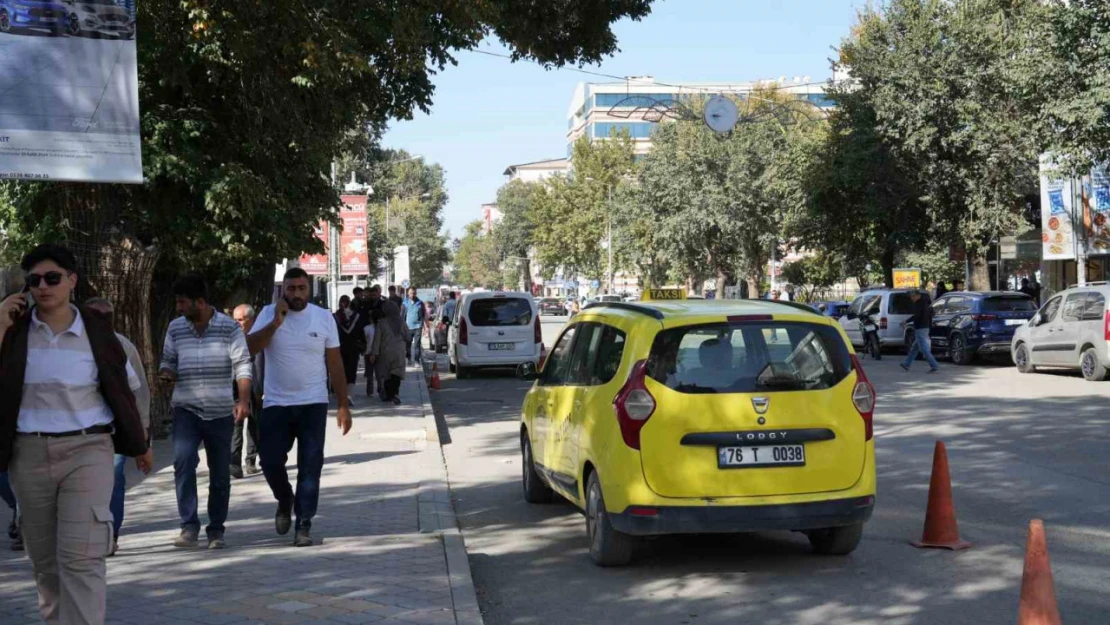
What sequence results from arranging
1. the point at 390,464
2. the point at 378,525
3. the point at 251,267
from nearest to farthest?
the point at 378,525 < the point at 390,464 < the point at 251,267

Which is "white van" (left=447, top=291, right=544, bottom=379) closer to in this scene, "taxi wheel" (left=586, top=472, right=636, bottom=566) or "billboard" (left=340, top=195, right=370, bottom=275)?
"billboard" (left=340, top=195, right=370, bottom=275)

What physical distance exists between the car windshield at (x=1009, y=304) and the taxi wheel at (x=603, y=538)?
70.6 feet

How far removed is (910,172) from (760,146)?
19766 millimetres

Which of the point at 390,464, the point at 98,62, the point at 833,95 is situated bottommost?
the point at 390,464

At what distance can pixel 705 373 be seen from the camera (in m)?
7.69

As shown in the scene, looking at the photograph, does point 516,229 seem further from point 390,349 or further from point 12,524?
point 12,524

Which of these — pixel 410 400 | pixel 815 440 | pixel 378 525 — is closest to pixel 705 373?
pixel 815 440

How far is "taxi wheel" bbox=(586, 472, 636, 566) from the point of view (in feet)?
25.3

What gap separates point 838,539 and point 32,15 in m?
8.01

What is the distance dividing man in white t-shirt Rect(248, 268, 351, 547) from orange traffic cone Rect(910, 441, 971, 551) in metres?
3.77

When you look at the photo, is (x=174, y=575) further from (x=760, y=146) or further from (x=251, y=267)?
(x=760, y=146)

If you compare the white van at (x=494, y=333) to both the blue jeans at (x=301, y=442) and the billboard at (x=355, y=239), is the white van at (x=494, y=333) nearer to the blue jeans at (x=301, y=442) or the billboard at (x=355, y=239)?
the billboard at (x=355, y=239)

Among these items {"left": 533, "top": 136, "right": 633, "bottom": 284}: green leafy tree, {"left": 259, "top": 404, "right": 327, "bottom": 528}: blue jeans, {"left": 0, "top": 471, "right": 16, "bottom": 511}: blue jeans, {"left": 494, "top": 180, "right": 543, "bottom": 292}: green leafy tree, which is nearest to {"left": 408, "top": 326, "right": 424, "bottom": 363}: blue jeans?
{"left": 0, "top": 471, "right": 16, "bottom": 511}: blue jeans

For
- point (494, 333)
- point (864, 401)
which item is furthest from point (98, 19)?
point (494, 333)
